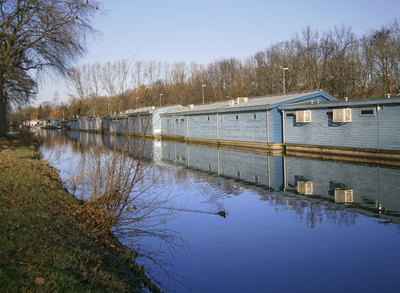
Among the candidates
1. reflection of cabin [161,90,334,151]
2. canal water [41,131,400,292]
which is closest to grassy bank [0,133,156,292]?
canal water [41,131,400,292]

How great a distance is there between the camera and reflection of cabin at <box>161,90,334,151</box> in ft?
78.4

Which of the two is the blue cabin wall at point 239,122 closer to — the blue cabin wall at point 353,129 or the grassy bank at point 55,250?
the blue cabin wall at point 353,129

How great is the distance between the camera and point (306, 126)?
72.0ft

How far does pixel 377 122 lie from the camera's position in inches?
703

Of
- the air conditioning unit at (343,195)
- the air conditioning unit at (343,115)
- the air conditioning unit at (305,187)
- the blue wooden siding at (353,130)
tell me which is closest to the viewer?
the air conditioning unit at (343,195)

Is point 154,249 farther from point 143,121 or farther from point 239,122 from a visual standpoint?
point 239,122

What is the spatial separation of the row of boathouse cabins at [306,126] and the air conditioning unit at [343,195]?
237 inches

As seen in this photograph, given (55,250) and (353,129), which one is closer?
(55,250)

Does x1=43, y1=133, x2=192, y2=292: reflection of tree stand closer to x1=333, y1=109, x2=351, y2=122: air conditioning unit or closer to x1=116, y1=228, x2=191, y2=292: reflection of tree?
x1=116, y1=228, x2=191, y2=292: reflection of tree

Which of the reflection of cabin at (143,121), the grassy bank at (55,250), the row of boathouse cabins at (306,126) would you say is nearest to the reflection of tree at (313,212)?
the reflection of cabin at (143,121)

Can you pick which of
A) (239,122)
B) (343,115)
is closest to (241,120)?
(239,122)

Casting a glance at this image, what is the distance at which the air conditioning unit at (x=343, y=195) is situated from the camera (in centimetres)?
1095

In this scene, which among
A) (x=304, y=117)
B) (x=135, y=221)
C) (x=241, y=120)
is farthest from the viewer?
(x=241, y=120)

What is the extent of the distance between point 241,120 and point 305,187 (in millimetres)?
14586
